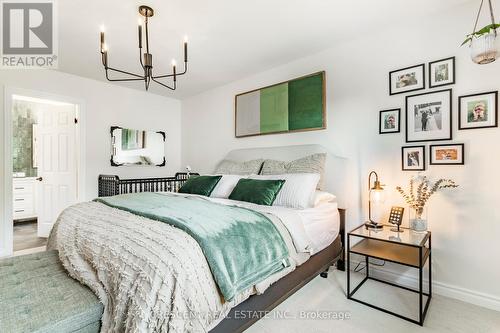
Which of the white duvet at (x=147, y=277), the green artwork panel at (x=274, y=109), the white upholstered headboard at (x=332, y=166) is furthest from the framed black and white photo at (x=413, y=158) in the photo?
the white duvet at (x=147, y=277)

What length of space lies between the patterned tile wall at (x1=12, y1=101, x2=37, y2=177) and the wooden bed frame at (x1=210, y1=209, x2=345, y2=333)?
18.8 feet

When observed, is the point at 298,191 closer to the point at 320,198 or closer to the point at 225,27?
the point at 320,198

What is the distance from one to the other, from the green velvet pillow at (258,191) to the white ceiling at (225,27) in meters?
1.56

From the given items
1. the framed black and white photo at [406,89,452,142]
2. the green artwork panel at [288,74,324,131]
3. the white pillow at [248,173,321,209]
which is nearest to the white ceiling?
the green artwork panel at [288,74,324,131]

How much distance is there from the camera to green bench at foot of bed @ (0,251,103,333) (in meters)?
1.07

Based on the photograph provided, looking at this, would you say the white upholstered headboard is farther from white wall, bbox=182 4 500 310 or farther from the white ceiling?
the white ceiling

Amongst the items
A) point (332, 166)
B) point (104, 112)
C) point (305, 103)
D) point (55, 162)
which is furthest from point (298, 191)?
point (55, 162)

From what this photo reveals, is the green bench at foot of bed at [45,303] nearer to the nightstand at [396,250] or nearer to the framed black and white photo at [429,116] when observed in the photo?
the nightstand at [396,250]

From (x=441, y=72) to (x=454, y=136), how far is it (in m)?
0.58

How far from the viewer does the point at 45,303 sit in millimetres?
1200

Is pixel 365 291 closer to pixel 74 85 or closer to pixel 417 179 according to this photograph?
pixel 417 179

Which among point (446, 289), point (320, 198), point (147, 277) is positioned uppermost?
point (320, 198)

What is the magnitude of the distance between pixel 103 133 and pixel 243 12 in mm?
3037

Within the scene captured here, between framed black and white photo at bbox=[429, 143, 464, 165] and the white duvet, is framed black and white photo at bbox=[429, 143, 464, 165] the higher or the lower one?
the higher one
